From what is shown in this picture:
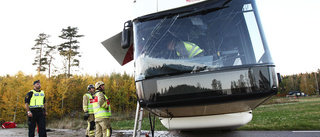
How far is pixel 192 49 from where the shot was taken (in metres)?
3.22

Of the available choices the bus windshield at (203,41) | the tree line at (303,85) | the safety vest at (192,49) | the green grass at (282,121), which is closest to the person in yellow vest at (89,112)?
the green grass at (282,121)

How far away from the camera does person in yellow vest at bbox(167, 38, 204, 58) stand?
3.16 m

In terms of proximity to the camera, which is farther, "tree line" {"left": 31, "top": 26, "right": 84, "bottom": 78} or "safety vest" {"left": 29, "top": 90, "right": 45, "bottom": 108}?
"tree line" {"left": 31, "top": 26, "right": 84, "bottom": 78}

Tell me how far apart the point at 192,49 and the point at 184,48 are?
135 millimetres

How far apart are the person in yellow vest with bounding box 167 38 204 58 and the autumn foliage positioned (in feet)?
102

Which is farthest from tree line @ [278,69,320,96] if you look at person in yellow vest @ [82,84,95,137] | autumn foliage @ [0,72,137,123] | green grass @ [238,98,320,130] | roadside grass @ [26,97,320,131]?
person in yellow vest @ [82,84,95,137]

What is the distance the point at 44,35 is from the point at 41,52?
3775 millimetres

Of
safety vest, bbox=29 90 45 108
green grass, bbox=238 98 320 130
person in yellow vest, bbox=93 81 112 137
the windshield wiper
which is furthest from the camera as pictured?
green grass, bbox=238 98 320 130

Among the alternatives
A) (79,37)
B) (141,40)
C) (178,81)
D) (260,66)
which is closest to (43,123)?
(141,40)

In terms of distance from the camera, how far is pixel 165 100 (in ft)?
10.0

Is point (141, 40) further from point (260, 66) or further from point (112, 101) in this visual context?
point (112, 101)

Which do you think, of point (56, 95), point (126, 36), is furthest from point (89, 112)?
point (56, 95)

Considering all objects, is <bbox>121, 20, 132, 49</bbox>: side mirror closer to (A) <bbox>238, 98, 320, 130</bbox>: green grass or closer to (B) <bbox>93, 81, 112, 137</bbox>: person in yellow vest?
(B) <bbox>93, 81, 112, 137</bbox>: person in yellow vest

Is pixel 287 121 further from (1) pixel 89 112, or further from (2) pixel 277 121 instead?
(1) pixel 89 112
